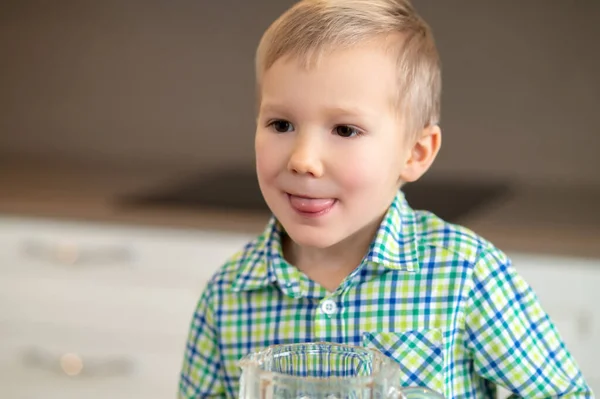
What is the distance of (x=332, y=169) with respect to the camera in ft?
2.70

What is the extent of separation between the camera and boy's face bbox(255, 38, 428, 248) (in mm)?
818

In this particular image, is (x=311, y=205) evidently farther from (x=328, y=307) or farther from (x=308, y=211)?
(x=328, y=307)

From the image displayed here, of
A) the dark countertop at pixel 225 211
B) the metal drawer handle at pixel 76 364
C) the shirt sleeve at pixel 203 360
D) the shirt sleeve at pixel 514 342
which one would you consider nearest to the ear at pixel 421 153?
the shirt sleeve at pixel 514 342

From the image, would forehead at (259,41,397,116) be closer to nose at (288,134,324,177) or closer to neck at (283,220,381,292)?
nose at (288,134,324,177)

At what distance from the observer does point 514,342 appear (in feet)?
2.95

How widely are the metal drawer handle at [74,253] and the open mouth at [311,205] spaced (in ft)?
4.06

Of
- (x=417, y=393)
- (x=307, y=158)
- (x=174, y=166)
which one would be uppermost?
(x=174, y=166)

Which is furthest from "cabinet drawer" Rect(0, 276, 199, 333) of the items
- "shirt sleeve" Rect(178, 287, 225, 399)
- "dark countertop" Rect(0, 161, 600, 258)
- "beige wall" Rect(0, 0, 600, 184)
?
"shirt sleeve" Rect(178, 287, 225, 399)

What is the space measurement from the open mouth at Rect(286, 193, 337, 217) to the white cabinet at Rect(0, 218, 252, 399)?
1.11m

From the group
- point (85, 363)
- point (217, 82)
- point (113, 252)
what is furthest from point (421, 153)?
point (217, 82)

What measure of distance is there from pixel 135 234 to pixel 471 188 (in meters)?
0.83

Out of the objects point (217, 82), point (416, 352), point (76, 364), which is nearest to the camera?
point (416, 352)

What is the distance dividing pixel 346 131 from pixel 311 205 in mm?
75

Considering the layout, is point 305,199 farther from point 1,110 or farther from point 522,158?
point 1,110
